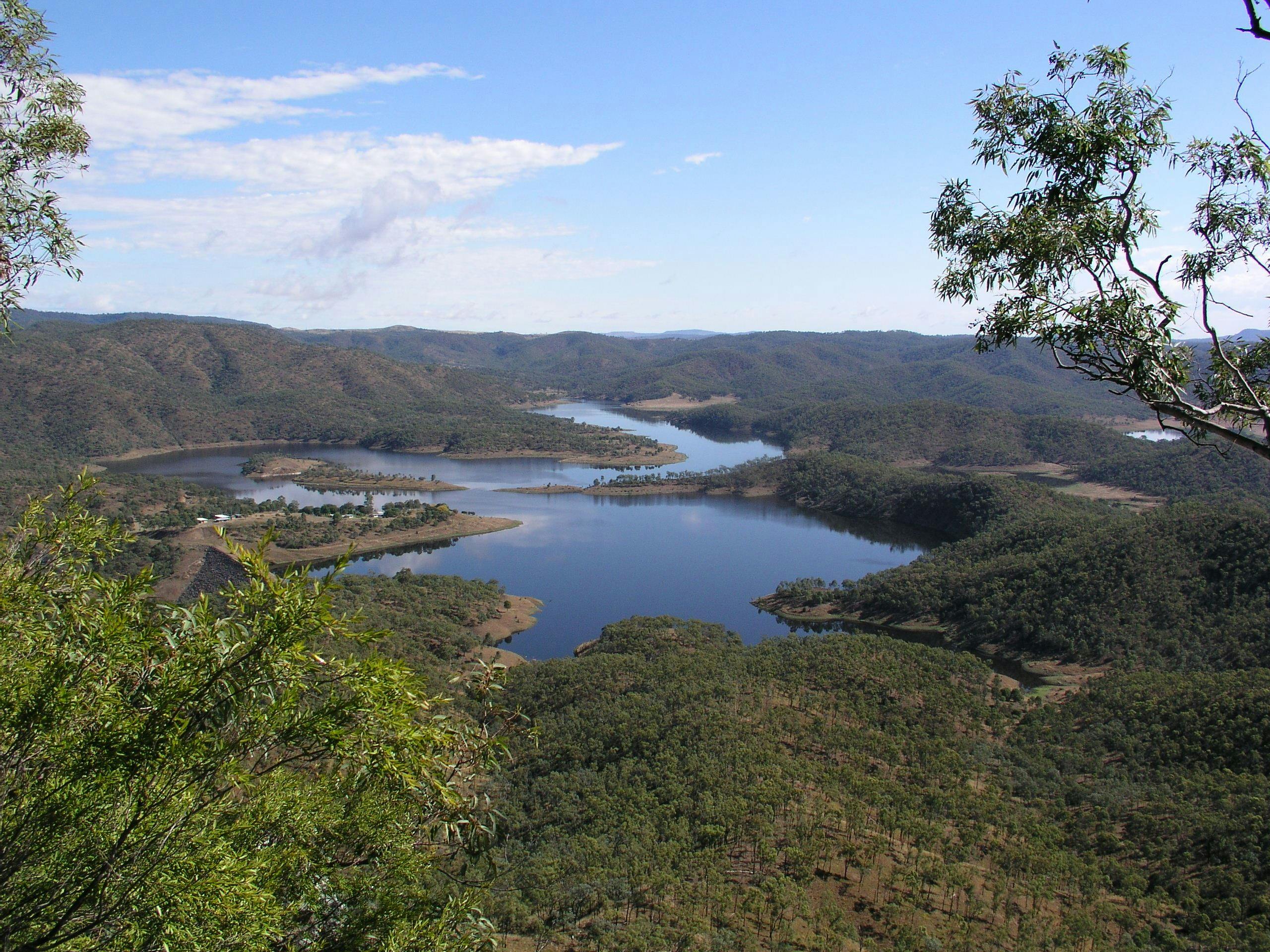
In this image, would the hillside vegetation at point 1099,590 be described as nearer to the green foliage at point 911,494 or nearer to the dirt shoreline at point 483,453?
the green foliage at point 911,494

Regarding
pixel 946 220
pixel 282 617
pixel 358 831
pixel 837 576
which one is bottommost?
pixel 837 576

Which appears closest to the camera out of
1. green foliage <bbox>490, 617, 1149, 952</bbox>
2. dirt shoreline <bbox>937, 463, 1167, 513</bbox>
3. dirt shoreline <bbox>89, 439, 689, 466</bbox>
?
green foliage <bbox>490, 617, 1149, 952</bbox>

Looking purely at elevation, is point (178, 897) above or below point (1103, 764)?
above

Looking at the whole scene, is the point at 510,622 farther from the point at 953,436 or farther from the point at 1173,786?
the point at 953,436

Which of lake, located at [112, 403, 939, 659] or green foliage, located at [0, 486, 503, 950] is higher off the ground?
green foliage, located at [0, 486, 503, 950]

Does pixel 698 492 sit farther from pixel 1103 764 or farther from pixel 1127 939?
pixel 1127 939

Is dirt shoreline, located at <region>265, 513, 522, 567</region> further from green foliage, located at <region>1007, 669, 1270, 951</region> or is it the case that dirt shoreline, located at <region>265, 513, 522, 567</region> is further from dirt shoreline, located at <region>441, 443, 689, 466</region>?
green foliage, located at <region>1007, 669, 1270, 951</region>

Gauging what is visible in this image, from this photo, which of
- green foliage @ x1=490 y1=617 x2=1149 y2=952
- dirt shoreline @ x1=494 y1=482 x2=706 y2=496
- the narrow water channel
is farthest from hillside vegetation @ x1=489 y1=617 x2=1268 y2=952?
dirt shoreline @ x1=494 y1=482 x2=706 y2=496

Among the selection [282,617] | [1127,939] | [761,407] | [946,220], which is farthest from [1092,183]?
[761,407]
